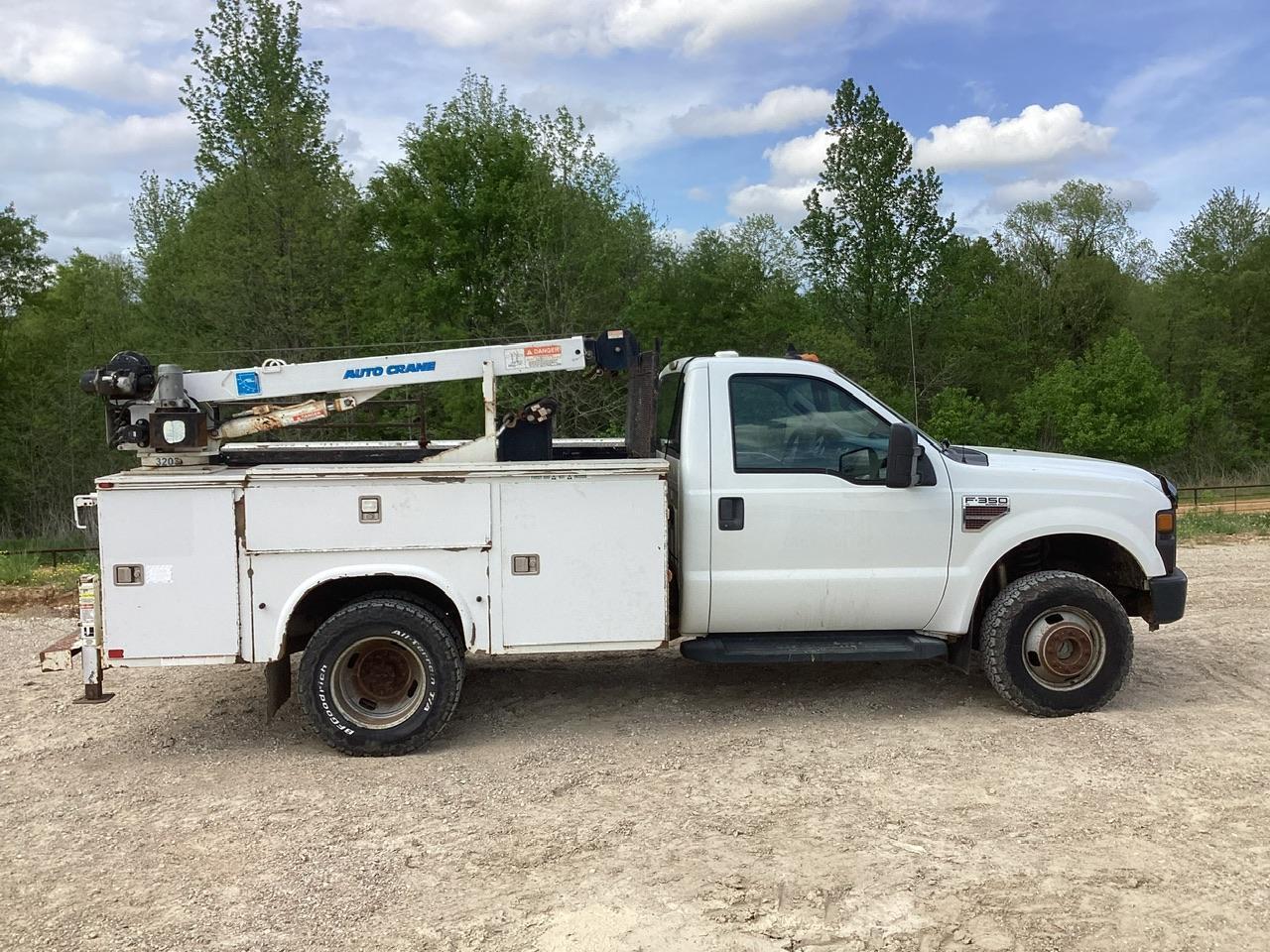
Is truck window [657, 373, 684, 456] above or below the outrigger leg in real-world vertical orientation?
above

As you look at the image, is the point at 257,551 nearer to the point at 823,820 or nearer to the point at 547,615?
the point at 547,615

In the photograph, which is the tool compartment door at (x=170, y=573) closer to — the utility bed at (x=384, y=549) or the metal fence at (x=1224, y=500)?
the utility bed at (x=384, y=549)

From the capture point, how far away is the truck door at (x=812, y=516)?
5.92 metres

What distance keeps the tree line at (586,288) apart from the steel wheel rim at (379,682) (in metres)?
14.1

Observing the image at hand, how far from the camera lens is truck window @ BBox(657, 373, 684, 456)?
6.27 meters

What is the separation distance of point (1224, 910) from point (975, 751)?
182 centimetres

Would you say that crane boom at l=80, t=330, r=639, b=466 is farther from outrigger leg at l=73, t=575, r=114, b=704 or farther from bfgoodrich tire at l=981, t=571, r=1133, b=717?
bfgoodrich tire at l=981, t=571, r=1133, b=717

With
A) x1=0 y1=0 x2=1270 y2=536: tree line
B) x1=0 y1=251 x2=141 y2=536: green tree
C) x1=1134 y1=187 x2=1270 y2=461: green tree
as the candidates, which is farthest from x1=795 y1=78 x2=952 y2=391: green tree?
x1=0 y1=251 x2=141 y2=536: green tree

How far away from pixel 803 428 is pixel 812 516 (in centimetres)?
53

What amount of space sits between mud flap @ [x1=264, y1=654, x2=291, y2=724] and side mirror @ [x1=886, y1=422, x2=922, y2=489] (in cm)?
361

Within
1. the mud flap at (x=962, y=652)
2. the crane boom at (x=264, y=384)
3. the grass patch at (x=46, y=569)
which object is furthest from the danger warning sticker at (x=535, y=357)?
the grass patch at (x=46, y=569)

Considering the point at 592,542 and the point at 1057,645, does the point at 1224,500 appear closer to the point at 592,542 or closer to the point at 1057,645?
the point at 1057,645

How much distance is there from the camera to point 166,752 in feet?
19.4

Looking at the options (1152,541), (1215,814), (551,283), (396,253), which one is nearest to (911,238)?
(551,283)
